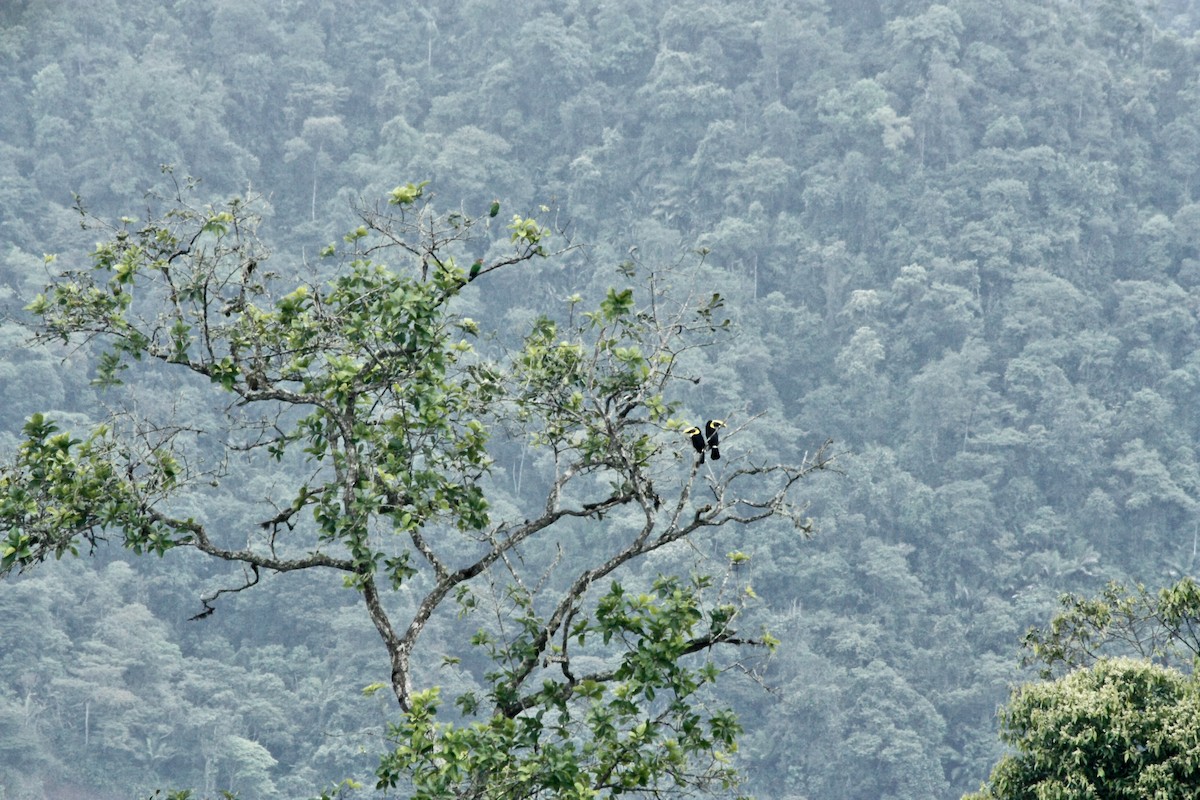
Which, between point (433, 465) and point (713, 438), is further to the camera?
point (713, 438)

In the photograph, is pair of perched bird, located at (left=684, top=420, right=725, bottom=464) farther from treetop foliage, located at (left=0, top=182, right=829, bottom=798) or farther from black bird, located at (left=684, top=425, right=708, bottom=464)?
treetop foliage, located at (left=0, top=182, right=829, bottom=798)

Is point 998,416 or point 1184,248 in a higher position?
point 1184,248

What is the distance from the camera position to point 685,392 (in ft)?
138

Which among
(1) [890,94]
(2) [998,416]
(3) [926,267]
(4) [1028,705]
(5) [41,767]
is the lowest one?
(4) [1028,705]

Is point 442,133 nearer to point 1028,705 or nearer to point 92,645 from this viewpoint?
point 92,645

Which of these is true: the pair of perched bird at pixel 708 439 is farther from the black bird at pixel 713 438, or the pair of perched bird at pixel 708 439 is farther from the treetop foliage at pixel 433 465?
the treetop foliage at pixel 433 465

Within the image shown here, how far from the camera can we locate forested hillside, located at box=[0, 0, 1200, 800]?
35781 millimetres

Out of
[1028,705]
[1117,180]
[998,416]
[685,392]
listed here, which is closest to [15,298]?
[685,392]

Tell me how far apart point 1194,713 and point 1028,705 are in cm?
100

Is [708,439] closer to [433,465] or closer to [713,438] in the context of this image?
[713,438]

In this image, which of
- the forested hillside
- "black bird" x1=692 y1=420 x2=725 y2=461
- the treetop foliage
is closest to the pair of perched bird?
"black bird" x1=692 y1=420 x2=725 y2=461

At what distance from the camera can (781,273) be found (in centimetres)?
4694

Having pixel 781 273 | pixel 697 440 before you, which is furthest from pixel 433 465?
pixel 781 273

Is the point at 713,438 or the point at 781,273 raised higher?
the point at 781,273
